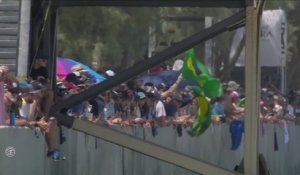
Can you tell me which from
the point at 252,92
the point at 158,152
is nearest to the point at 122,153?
the point at 158,152

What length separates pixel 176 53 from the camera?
9547 millimetres

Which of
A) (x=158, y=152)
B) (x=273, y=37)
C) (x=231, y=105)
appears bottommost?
(x=158, y=152)

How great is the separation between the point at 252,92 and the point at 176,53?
1.06 meters

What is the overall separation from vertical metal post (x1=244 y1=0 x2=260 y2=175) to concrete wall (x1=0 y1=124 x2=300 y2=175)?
3.33 meters

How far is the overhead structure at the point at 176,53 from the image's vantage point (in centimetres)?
879

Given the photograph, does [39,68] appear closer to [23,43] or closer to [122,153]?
[23,43]

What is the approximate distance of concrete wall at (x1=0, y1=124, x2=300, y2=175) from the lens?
11484 millimetres

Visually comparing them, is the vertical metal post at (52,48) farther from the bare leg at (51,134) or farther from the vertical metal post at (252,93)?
the vertical metal post at (252,93)

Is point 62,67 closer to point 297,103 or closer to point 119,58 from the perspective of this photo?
point 297,103

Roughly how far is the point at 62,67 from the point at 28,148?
34.7 feet

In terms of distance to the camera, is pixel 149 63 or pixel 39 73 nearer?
pixel 149 63

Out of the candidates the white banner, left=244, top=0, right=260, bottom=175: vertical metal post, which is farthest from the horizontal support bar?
the white banner

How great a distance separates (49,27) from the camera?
38.2 feet

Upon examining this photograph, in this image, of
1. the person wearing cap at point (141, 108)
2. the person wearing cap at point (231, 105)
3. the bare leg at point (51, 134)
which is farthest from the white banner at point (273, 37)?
the bare leg at point (51, 134)
